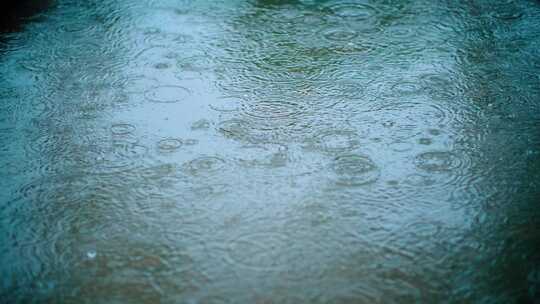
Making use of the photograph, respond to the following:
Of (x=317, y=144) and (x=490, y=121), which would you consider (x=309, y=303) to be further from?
(x=490, y=121)

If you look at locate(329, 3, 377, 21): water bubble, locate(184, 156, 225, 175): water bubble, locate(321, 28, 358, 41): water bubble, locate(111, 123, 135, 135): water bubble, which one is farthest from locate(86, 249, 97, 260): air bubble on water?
locate(329, 3, 377, 21): water bubble

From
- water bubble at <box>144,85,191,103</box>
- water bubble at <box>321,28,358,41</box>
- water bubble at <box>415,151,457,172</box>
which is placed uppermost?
water bubble at <box>321,28,358,41</box>

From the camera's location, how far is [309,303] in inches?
49.5

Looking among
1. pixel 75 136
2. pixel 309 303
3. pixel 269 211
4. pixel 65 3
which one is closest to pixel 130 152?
pixel 75 136

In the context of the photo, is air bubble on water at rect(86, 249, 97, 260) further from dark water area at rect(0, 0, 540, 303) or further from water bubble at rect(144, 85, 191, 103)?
water bubble at rect(144, 85, 191, 103)

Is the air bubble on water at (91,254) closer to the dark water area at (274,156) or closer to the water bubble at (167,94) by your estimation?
the dark water area at (274,156)

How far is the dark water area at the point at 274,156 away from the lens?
134 centimetres

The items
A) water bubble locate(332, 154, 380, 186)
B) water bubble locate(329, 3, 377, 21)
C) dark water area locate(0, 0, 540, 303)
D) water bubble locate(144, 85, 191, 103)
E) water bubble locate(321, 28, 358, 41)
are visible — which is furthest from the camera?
water bubble locate(329, 3, 377, 21)

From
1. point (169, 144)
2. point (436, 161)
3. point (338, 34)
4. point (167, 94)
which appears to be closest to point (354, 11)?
point (338, 34)

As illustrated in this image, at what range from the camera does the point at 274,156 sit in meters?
1.74

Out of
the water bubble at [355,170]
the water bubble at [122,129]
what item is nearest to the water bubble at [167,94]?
the water bubble at [122,129]

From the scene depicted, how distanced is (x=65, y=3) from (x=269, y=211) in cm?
206

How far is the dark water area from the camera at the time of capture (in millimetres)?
1340

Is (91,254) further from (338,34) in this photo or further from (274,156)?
(338,34)
